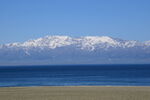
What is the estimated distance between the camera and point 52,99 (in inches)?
1352

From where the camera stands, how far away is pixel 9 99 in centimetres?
3453

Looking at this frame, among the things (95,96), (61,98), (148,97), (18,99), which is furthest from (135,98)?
(18,99)

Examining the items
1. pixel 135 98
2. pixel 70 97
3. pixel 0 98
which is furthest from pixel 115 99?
pixel 0 98

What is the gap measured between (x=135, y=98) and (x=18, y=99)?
30.3 ft

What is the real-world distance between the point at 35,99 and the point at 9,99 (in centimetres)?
206

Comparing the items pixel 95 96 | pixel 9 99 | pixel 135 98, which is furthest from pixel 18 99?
pixel 135 98

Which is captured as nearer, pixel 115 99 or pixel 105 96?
pixel 115 99

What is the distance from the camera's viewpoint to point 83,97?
35656 millimetres

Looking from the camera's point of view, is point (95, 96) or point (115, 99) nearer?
point (115, 99)

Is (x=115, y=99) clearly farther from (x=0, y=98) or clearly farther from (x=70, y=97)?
(x=0, y=98)

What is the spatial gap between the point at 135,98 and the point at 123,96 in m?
1.82

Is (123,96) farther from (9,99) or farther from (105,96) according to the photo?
(9,99)

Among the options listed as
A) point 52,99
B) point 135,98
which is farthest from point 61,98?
point 135,98

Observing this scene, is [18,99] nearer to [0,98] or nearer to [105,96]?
[0,98]
